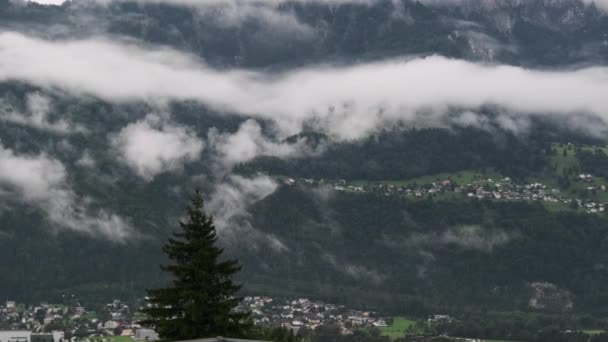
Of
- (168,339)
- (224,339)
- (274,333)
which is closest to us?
(224,339)

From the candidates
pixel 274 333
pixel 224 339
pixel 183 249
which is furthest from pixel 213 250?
pixel 274 333

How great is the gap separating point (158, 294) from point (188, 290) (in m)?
1.72

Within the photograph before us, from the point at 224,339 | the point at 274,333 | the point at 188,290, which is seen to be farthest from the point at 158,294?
the point at 274,333

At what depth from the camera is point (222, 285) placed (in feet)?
252

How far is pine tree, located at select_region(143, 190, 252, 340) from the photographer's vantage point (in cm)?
7544

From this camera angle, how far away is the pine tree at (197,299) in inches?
2970

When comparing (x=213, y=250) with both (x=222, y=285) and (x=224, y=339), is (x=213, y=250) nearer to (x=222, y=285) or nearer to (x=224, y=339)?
(x=222, y=285)

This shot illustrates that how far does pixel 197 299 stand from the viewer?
249 ft

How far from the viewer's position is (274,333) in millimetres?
123188

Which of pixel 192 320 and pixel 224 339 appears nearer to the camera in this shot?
pixel 224 339

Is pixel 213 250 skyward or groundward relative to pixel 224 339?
skyward

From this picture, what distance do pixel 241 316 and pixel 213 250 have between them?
387 centimetres

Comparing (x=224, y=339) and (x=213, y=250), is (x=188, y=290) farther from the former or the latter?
(x=224, y=339)

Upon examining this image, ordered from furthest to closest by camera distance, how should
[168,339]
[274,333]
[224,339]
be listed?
[274,333] < [168,339] < [224,339]
